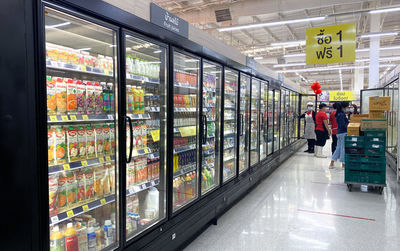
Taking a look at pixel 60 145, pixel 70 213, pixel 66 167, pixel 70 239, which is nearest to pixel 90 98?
pixel 60 145

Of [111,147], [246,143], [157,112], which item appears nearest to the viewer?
[111,147]

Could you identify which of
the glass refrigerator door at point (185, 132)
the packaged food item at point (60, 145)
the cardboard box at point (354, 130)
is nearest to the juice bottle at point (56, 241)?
the packaged food item at point (60, 145)

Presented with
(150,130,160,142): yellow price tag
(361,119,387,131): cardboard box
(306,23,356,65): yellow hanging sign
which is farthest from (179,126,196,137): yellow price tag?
(306,23,356,65): yellow hanging sign

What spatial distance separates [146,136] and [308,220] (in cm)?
253

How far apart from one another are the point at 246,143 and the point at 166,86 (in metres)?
2.73

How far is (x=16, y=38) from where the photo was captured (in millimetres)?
1425

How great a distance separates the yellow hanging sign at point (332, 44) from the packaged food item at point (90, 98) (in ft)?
23.0

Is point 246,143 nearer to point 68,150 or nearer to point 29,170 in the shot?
point 68,150

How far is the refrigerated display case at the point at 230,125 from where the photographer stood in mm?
4430

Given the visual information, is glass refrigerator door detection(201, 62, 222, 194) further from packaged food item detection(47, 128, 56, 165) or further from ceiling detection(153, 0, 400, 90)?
ceiling detection(153, 0, 400, 90)

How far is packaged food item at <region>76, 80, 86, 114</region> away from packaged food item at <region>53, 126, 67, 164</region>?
0.71 ft

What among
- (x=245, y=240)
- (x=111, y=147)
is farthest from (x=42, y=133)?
(x=245, y=240)

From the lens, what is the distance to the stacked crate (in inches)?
194

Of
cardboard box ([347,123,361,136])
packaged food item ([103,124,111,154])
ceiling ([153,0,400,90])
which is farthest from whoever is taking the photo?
ceiling ([153,0,400,90])
